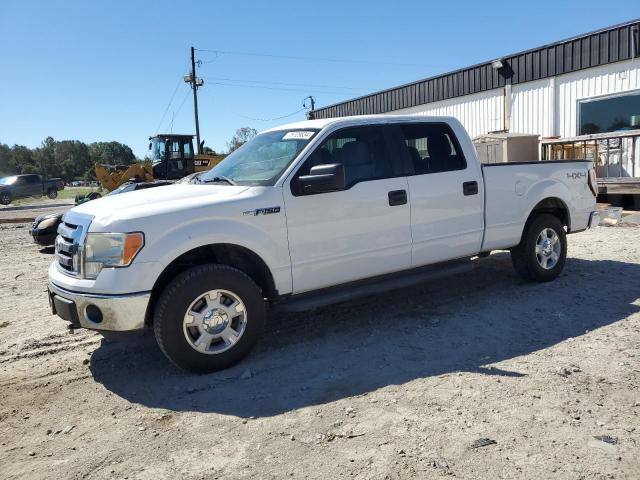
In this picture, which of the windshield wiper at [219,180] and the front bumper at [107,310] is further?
the windshield wiper at [219,180]

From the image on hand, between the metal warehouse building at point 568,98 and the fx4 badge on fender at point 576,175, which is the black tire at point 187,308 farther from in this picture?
the metal warehouse building at point 568,98

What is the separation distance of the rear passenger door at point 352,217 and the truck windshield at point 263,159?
18 centimetres

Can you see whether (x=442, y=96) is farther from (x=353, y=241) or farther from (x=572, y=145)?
(x=353, y=241)

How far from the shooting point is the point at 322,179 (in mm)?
4074

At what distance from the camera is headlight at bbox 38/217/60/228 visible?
872 centimetres

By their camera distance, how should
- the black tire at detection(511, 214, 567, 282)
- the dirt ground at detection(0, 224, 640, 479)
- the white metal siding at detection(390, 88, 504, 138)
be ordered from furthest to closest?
the white metal siding at detection(390, 88, 504, 138) → the black tire at detection(511, 214, 567, 282) → the dirt ground at detection(0, 224, 640, 479)

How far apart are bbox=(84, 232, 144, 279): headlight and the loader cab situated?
61.6 feet

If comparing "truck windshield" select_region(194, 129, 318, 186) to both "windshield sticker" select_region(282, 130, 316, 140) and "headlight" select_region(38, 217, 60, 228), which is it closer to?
"windshield sticker" select_region(282, 130, 316, 140)

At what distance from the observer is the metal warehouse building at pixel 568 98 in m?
12.8

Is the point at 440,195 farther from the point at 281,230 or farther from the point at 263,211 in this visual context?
the point at 263,211

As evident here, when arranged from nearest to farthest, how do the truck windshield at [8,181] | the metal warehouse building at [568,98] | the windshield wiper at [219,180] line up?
1. the windshield wiper at [219,180]
2. the metal warehouse building at [568,98]
3. the truck windshield at [8,181]

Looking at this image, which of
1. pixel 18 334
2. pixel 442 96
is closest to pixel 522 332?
pixel 18 334

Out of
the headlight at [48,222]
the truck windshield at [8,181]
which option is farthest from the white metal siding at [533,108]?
the truck windshield at [8,181]

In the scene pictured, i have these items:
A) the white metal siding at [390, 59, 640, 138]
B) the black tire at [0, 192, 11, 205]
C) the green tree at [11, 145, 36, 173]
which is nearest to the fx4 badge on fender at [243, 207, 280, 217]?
the white metal siding at [390, 59, 640, 138]
